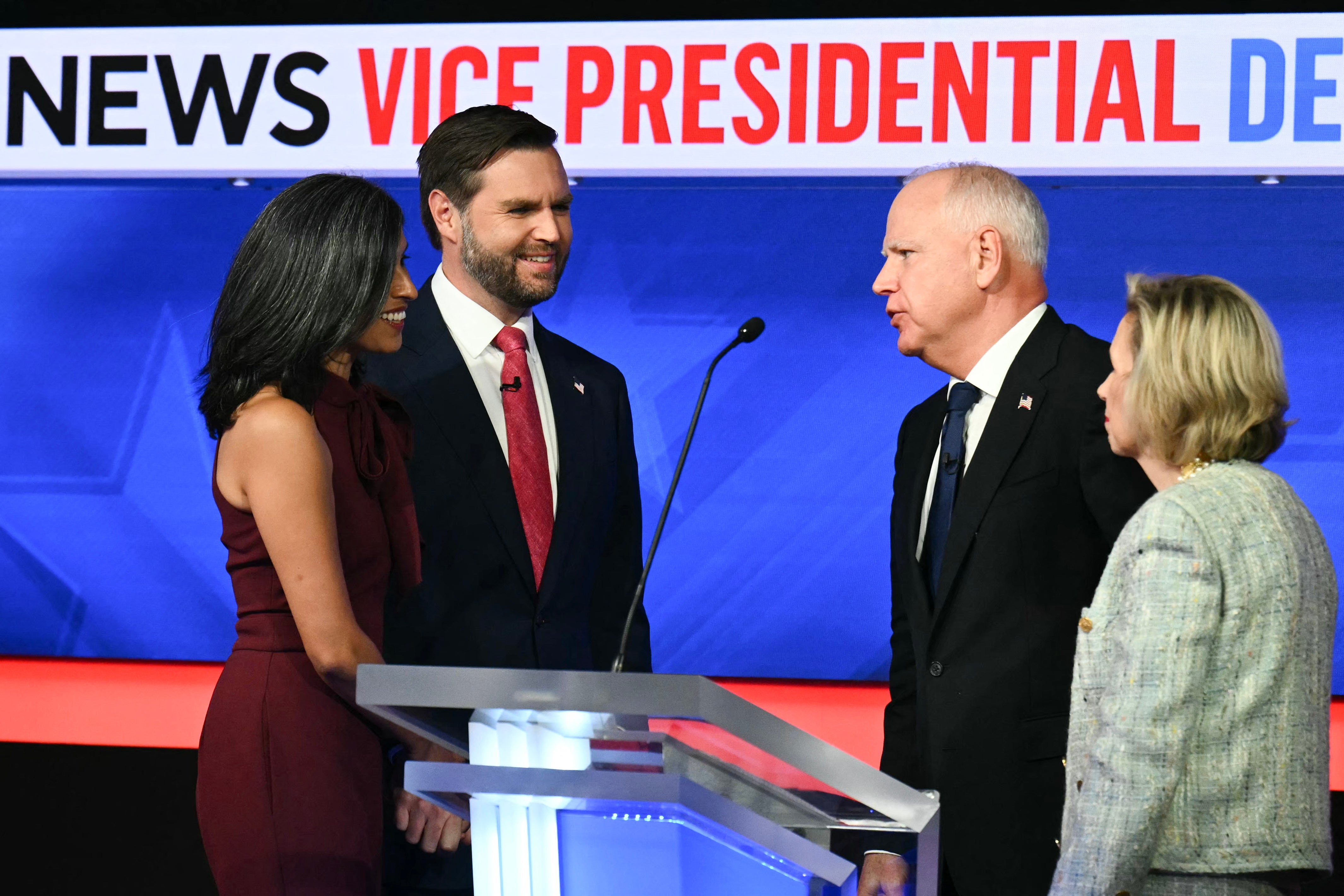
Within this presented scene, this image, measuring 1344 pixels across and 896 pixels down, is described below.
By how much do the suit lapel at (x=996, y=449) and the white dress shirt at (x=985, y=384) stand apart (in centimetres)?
2

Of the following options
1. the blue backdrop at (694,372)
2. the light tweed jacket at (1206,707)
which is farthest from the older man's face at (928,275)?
the blue backdrop at (694,372)

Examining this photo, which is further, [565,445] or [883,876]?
[565,445]

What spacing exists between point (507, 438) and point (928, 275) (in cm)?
81

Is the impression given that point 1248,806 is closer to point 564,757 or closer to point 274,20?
point 564,757

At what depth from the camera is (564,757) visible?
1.56 metres

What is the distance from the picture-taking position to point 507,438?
2740 mm

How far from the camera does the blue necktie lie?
2480 mm

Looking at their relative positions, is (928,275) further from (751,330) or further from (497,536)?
(497,536)

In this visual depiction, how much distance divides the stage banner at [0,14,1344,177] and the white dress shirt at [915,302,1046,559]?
1.33 m

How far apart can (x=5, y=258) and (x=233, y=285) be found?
238 cm

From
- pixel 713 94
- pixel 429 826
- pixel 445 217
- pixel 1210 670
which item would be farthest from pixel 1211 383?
pixel 713 94

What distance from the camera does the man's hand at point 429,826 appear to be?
6.12 ft

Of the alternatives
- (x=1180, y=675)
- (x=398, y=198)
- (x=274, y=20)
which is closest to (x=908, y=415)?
(x=1180, y=675)

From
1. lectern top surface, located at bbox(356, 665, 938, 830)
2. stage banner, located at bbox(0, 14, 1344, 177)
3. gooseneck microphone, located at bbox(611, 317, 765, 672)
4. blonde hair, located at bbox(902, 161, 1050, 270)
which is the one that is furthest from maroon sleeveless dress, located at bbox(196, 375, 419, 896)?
stage banner, located at bbox(0, 14, 1344, 177)
